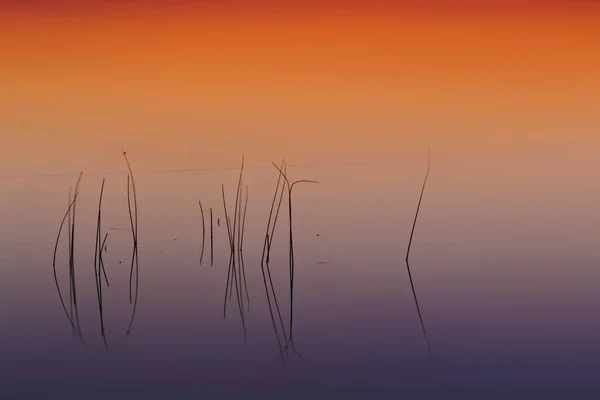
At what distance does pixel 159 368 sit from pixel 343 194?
568cm

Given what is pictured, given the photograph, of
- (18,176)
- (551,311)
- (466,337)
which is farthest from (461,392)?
(18,176)

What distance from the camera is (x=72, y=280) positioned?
471 cm

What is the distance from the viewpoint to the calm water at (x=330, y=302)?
304 centimetres

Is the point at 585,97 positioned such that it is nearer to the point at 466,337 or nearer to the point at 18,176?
the point at 18,176

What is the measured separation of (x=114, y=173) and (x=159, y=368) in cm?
791

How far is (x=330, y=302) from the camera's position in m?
4.22

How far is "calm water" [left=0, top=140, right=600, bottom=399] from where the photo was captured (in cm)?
304

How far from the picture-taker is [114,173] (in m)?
10.9

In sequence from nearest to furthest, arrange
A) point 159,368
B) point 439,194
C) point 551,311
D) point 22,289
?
point 159,368 → point 551,311 → point 22,289 → point 439,194

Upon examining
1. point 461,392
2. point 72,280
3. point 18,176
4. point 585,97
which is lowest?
point 461,392

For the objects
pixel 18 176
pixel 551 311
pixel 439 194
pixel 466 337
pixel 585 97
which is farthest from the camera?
pixel 585 97

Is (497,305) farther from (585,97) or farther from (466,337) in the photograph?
(585,97)

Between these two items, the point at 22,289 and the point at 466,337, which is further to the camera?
the point at 22,289

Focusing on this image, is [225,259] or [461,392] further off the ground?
[225,259]
